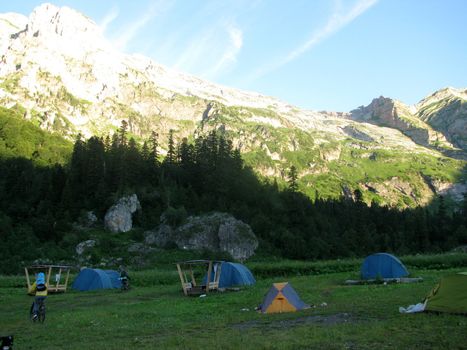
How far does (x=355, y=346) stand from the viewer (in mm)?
14922

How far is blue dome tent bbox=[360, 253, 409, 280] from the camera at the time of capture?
42000 mm

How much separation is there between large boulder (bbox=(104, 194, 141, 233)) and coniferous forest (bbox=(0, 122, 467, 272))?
2888 millimetres

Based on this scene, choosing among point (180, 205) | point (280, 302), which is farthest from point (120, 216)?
point (280, 302)

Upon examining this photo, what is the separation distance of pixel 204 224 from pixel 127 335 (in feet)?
225

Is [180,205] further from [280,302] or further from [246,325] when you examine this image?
[246,325]

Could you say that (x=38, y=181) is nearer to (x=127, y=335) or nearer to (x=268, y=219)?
(x=268, y=219)

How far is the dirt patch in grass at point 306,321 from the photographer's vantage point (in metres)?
20.5

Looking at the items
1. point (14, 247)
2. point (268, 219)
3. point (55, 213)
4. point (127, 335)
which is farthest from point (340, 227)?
point (127, 335)

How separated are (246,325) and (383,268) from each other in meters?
25.1

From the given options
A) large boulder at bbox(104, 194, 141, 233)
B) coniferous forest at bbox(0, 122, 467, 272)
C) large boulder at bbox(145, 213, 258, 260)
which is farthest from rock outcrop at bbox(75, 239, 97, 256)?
large boulder at bbox(145, 213, 258, 260)

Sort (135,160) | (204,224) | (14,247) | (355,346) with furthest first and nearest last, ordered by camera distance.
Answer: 1. (135,160)
2. (204,224)
3. (14,247)
4. (355,346)

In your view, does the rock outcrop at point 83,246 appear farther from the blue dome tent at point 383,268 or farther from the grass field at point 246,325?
the blue dome tent at point 383,268

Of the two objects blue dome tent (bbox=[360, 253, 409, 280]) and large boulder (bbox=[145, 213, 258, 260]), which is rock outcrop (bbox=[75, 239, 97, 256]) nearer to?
large boulder (bbox=[145, 213, 258, 260])

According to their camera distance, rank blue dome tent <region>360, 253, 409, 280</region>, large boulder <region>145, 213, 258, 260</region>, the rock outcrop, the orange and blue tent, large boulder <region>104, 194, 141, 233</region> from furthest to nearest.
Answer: large boulder <region>104, 194, 141, 233</region>, large boulder <region>145, 213, 258, 260</region>, the rock outcrop, blue dome tent <region>360, 253, 409, 280</region>, the orange and blue tent
